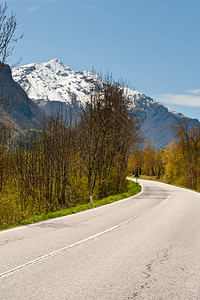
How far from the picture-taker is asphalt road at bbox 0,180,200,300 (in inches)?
177

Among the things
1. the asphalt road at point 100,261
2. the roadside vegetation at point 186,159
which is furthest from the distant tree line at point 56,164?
the roadside vegetation at point 186,159

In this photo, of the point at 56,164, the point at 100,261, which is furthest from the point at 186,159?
the point at 100,261

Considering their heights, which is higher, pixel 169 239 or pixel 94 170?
pixel 94 170

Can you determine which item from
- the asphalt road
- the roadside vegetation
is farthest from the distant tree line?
the roadside vegetation

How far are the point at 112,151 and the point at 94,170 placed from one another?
3017 millimetres

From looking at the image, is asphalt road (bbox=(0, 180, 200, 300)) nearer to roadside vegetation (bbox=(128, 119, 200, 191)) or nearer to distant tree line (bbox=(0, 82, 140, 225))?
distant tree line (bbox=(0, 82, 140, 225))

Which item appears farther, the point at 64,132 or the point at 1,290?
the point at 64,132

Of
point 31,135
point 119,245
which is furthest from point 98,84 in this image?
point 119,245

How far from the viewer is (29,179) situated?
14.7m

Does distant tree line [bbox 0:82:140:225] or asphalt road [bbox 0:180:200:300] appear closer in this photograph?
asphalt road [bbox 0:180:200:300]

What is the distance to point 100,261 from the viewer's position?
239 inches

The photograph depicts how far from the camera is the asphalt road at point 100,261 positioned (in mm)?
4504

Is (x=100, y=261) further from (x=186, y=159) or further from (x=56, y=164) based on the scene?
(x=186, y=159)

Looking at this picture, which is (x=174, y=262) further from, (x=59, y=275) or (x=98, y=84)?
(x=98, y=84)
